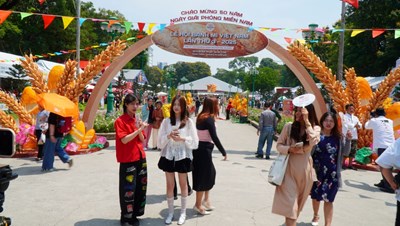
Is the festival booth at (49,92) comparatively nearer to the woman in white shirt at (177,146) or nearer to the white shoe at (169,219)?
the woman in white shirt at (177,146)

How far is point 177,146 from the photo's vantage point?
4.74 meters

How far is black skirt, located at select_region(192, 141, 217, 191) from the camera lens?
5.01 meters

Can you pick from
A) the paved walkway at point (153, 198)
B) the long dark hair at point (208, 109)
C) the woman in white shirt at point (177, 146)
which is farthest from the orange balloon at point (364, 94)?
the woman in white shirt at point (177, 146)

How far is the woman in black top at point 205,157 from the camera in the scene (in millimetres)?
5031

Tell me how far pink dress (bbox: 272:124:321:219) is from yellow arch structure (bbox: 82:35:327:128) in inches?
305

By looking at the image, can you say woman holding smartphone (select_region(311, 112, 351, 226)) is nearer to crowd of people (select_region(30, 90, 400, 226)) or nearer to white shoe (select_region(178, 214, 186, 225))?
crowd of people (select_region(30, 90, 400, 226))

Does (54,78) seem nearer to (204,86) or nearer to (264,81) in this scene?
(264,81)

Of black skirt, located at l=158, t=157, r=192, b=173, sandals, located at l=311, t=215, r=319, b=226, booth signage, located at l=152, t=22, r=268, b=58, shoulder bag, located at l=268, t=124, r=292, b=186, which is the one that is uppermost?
booth signage, located at l=152, t=22, r=268, b=58

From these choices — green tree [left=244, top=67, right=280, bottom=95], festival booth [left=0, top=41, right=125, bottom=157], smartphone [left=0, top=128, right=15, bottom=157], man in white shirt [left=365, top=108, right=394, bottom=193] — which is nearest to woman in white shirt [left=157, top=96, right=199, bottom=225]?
smartphone [left=0, top=128, right=15, bottom=157]

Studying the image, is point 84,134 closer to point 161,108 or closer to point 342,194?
point 161,108

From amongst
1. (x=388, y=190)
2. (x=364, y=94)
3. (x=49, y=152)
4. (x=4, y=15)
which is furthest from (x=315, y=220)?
(x=4, y=15)

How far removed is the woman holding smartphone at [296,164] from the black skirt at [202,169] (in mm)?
1244

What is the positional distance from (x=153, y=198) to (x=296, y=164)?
2817 millimetres

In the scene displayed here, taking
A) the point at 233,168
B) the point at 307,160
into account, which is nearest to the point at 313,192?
the point at 307,160
